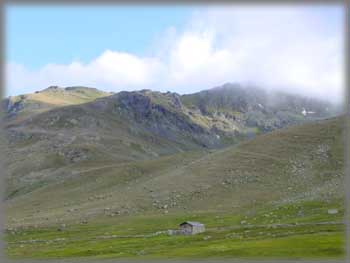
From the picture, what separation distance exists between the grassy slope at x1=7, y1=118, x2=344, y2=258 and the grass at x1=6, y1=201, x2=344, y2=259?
125 millimetres

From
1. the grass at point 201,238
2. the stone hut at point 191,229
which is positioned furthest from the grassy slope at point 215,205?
the stone hut at point 191,229

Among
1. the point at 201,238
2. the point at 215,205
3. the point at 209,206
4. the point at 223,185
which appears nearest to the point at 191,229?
the point at 201,238

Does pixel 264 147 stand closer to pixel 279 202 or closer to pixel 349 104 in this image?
pixel 279 202

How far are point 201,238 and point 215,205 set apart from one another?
115 feet

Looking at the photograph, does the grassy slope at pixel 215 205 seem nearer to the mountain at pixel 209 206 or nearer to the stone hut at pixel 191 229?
the mountain at pixel 209 206

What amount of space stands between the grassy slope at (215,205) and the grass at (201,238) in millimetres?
125

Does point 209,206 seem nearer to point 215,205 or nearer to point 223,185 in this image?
point 215,205

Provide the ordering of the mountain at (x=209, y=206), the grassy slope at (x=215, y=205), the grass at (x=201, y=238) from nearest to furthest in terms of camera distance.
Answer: the grass at (x=201, y=238) → the grassy slope at (x=215, y=205) → the mountain at (x=209, y=206)

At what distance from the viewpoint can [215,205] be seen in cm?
9738

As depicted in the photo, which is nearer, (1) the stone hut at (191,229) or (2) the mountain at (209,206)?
(2) the mountain at (209,206)

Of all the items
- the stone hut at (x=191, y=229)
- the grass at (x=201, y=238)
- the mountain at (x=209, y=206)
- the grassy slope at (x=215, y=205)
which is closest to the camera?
the grass at (x=201, y=238)

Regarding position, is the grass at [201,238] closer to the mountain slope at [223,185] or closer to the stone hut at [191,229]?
the stone hut at [191,229]

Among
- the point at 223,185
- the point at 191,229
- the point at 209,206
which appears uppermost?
the point at 223,185

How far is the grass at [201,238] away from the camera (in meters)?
46.2
